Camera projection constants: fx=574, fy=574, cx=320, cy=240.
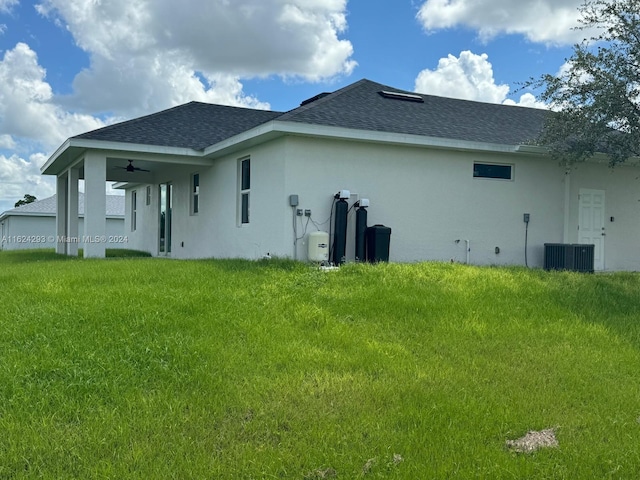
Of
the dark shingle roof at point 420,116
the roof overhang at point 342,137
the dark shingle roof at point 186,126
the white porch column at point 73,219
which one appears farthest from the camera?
the white porch column at point 73,219

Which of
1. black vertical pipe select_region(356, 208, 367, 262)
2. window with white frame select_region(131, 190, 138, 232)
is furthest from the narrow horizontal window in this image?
window with white frame select_region(131, 190, 138, 232)

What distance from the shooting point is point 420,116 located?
13461mm

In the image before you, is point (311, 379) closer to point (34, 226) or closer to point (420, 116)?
point (420, 116)

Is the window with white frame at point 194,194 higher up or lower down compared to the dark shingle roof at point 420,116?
lower down

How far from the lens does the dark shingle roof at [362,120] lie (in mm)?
12062

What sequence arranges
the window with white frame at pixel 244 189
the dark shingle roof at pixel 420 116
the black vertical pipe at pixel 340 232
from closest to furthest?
the black vertical pipe at pixel 340 232 < the dark shingle roof at pixel 420 116 < the window with white frame at pixel 244 189

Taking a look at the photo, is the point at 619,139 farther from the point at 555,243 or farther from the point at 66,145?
the point at 66,145

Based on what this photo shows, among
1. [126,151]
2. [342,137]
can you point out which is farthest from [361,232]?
[126,151]

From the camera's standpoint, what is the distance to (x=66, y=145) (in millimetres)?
13148

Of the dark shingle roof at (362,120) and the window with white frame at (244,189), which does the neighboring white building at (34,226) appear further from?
the window with white frame at (244,189)

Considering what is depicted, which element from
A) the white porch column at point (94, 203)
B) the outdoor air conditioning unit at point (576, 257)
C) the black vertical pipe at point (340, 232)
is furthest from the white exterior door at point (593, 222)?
the white porch column at point (94, 203)

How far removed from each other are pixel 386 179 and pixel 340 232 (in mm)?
1610

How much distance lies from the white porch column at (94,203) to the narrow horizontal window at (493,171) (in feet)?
27.9

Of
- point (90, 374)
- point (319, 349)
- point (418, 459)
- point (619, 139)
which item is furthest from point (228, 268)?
point (619, 139)
